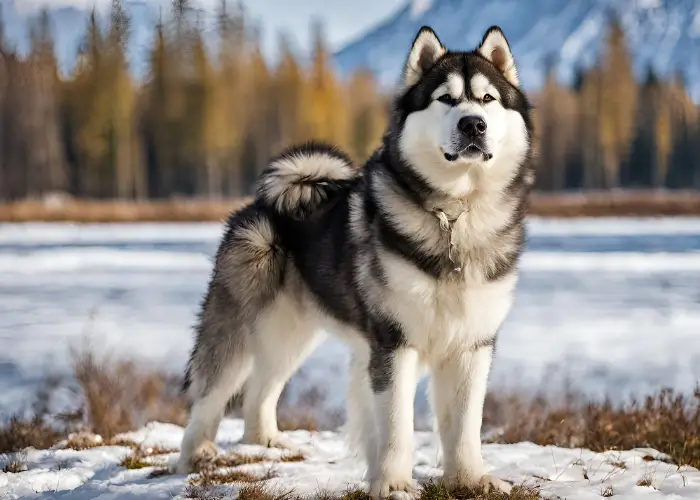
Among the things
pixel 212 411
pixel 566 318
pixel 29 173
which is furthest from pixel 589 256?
pixel 29 173

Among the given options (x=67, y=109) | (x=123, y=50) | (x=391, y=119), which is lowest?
(x=391, y=119)

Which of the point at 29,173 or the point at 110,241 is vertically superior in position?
the point at 29,173

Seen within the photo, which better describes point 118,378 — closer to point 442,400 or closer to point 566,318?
point 442,400

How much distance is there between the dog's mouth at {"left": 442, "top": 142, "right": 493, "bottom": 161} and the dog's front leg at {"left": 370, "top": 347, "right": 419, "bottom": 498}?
926mm

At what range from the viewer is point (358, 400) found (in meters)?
4.18

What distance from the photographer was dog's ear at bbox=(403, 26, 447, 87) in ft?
12.9

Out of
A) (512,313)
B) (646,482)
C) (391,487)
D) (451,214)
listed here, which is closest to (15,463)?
(391,487)

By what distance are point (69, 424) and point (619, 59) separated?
1575 inches

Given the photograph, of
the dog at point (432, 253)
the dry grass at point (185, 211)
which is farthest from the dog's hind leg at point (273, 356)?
the dry grass at point (185, 211)

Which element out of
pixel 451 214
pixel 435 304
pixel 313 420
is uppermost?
pixel 451 214

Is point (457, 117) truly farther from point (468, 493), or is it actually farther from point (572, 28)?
point (572, 28)

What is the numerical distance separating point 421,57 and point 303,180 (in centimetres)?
110

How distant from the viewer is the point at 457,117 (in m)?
3.60

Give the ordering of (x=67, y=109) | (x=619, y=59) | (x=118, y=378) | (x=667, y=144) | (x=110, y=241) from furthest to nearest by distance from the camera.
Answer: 1. (x=667, y=144)
2. (x=619, y=59)
3. (x=67, y=109)
4. (x=110, y=241)
5. (x=118, y=378)
